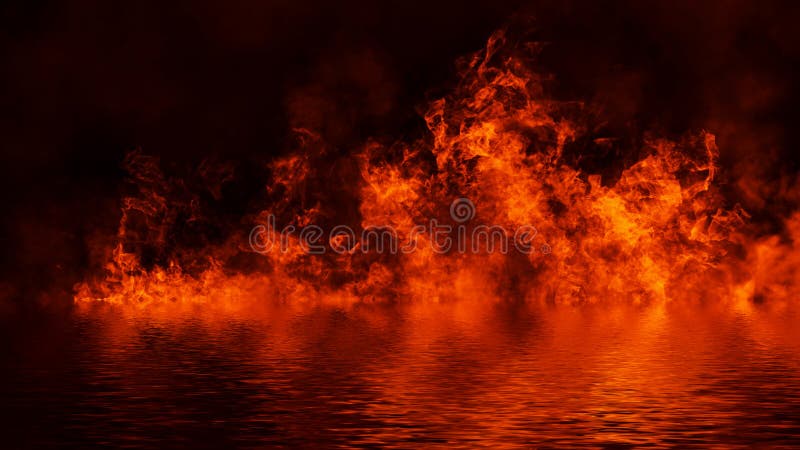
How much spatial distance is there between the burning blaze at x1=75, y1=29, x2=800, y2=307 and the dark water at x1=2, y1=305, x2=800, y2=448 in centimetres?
865

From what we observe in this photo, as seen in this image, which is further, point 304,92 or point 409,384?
point 304,92

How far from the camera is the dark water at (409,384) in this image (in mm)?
17688

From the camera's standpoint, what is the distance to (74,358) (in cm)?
2666

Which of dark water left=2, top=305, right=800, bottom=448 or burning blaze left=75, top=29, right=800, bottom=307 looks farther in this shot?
burning blaze left=75, top=29, right=800, bottom=307

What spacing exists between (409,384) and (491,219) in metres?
22.9

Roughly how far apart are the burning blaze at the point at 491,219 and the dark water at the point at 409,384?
8653 mm

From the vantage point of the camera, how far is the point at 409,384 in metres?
22.5

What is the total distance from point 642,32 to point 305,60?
518 inches

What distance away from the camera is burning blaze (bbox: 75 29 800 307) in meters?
44.4

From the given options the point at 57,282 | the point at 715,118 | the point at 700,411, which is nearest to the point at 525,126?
the point at 715,118

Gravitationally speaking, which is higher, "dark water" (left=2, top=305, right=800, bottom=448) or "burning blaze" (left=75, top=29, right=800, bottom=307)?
"burning blaze" (left=75, top=29, right=800, bottom=307)

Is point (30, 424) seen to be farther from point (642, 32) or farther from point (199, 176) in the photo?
point (642, 32)

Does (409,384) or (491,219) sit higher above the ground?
(491,219)

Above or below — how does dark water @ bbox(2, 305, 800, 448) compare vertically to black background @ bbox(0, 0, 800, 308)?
below
